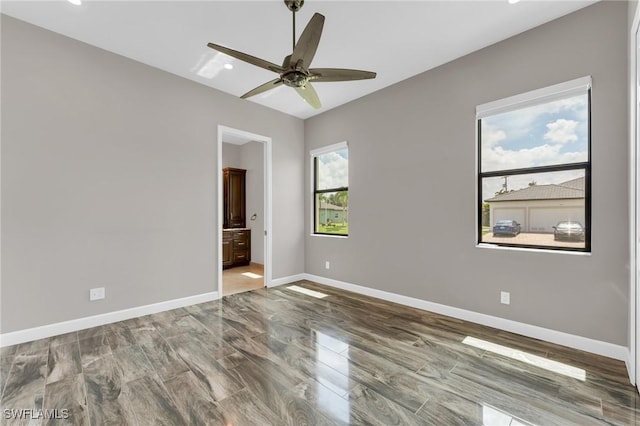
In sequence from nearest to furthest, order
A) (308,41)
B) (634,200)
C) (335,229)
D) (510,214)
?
(308,41)
(634,200)
(510,214)
(335,229)

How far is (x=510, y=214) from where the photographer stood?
296 centimetres

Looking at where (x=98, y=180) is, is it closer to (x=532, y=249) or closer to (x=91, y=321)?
(x=91, y=321)

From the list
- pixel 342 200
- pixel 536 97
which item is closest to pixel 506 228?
pixel 536 97

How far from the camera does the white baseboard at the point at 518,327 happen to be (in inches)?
91.7

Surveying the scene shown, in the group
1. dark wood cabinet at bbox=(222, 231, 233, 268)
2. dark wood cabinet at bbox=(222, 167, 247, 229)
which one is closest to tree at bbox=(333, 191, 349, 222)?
dark wood cabinet at bbox=(222, 231, 233, 268)

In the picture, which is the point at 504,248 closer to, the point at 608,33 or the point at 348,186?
the point at 608,33

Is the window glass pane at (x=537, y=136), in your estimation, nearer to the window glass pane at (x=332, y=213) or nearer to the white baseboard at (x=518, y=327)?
the white baseboard at (x=518, y=327)

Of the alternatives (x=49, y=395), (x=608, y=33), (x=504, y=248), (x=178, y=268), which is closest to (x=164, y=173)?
(x=178, y=268)

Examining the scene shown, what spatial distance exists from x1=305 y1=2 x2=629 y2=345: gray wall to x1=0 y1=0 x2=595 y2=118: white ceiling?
0.91 ft

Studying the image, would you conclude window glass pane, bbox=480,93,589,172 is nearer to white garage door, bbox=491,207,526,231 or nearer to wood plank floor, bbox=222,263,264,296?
white garage door, bbox=491,207,526,231

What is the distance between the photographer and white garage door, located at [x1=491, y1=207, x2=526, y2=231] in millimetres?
2869

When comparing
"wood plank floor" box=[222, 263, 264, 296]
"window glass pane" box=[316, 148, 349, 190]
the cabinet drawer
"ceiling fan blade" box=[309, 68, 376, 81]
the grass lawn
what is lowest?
"wood plank floor" box=[222, 263, 264, 296]

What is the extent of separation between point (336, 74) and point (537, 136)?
2.15 metres

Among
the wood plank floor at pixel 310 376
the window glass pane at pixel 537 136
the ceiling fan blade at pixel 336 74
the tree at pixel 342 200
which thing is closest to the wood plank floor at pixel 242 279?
the wood plank floor at pixel 310 376
